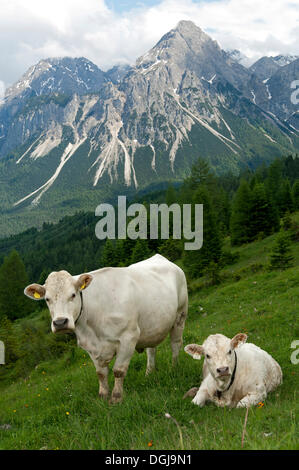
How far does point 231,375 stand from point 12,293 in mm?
72842

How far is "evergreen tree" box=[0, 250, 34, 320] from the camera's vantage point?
7275 centimetres

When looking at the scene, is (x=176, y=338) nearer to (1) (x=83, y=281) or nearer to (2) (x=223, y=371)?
(2) (x=223, y=371)

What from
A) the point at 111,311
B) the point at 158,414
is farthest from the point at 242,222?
the point at 158,414

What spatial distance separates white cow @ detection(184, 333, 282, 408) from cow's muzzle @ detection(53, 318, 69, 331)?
2756 millimetres

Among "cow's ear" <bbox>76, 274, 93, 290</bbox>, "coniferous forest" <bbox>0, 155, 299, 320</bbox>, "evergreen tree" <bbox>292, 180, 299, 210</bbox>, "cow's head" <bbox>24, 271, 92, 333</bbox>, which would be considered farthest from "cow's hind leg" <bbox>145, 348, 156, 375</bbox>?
"evergreen tree" <bbox>292, 180, 299, 210</bbox>

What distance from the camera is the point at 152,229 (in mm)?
69000

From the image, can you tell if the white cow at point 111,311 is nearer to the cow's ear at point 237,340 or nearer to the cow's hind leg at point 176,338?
the cow's hind leg at point 176,338

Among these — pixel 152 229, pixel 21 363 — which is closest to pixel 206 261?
pixel 21 363

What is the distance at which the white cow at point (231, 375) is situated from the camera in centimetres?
722

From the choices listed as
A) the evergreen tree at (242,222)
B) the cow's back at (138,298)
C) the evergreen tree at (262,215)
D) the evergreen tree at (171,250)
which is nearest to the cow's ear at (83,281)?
the cow's back at (138,298)

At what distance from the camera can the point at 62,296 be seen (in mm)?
6836
